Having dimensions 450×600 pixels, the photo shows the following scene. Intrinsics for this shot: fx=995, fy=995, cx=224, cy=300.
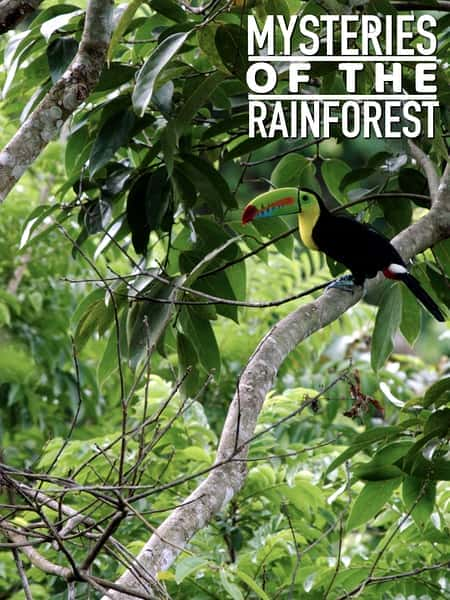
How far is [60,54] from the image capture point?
196cm

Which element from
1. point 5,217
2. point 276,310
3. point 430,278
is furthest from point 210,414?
point 430,278

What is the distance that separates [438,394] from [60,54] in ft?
3.24

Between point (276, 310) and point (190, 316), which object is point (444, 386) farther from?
point (276, 310)

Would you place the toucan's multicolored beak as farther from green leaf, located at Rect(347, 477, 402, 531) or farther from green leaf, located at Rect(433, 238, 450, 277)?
green leaf, located at Rect(347, 477, 402, 531)

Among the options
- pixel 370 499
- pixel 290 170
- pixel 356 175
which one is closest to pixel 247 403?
pixel 370 499

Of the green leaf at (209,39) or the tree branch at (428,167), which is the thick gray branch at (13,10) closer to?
the green leaf at (209,39)

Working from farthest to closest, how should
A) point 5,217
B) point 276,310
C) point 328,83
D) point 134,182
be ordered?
point 5,217
point 276,310
point 134,182
point 328,83

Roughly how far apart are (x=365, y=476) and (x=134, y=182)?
0.82m

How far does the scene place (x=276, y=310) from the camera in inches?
138

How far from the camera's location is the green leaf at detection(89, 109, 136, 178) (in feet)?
6.58

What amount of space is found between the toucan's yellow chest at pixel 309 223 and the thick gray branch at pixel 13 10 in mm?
855

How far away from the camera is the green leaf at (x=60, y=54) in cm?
194

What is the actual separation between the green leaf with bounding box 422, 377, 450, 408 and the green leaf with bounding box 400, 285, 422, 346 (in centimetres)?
51

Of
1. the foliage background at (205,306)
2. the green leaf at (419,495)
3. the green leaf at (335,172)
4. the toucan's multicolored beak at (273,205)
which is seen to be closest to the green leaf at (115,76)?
the foliage background at (205,306)
